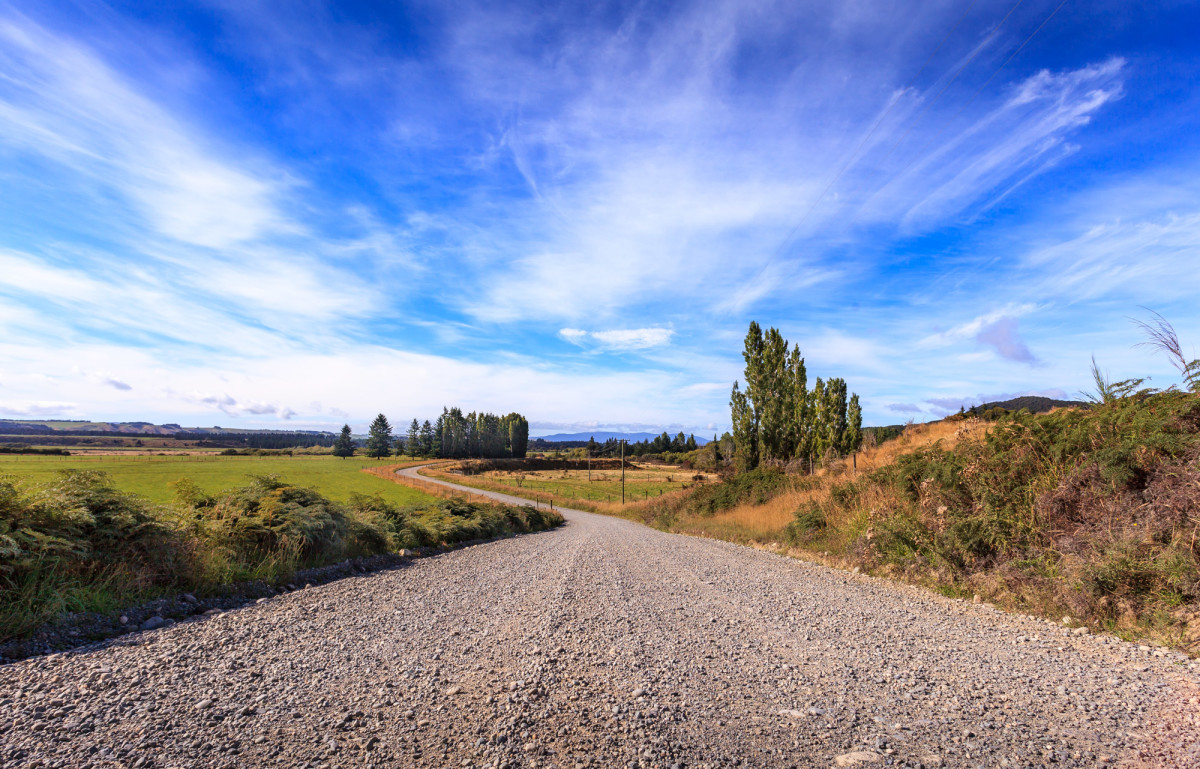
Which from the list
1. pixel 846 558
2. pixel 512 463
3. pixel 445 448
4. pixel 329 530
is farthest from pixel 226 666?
pixel 445 448

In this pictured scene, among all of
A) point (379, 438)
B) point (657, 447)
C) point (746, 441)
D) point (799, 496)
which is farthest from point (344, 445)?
point (799, 496)

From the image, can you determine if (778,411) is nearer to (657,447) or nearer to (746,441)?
(746,441)

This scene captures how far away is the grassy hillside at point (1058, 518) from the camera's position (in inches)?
241

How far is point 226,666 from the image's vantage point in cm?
480

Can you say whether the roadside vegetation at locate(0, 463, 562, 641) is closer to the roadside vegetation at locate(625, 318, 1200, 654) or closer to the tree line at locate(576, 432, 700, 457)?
the roadside vegetation at locate(625, 318, 1200, 654)

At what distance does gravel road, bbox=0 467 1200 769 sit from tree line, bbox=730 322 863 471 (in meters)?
31.7

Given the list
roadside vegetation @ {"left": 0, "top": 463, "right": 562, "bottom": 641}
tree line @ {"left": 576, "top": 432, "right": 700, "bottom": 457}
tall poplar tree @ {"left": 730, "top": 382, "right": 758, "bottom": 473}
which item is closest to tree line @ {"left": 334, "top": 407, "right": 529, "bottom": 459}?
tree line @ {"left": 576, "top": 432, "right": 700, "bottom": 457}

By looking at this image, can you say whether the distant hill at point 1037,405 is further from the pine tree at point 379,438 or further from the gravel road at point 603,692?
the pine tree at point 379,438

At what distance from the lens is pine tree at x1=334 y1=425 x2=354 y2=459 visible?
498 ft

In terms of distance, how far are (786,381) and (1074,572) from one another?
33.5 m

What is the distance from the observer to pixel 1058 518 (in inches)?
310

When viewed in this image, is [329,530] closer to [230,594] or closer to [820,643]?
[230,594]

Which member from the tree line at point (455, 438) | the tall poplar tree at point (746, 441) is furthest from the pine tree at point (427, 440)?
the tall poplar tree at point (746, 441)

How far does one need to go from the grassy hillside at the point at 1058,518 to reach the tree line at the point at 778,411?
25824mm
